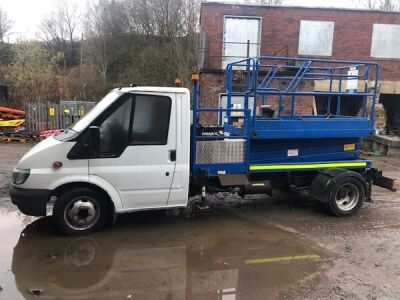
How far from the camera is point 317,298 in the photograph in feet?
13.6

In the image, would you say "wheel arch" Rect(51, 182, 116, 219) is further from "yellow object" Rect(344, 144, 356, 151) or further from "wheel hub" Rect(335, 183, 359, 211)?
"yellow object" Rect(344, 144, 356, 151)

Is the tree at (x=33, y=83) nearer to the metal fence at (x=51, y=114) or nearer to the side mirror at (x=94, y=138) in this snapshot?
the metal fence at (x=51, y=114)

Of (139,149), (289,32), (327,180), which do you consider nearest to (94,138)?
(139,149)

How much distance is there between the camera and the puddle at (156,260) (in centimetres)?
430

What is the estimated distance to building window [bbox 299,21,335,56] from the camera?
1758 centimetres

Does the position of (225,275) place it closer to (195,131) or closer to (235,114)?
(195,131)

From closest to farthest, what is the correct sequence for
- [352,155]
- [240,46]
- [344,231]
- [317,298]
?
[317,298] → [344,231] → [352,155] → [240,46]

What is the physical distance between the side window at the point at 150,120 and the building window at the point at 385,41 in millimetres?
15453

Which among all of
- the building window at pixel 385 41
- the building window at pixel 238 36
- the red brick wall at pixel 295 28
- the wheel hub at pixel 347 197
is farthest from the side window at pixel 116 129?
the building window at pixel 385 41

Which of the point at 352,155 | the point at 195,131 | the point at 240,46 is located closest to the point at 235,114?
the point at 195,131

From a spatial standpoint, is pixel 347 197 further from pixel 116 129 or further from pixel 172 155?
pixel 116 129

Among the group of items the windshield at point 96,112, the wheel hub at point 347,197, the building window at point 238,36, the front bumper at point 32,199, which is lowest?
the wheel hub at point 347,197

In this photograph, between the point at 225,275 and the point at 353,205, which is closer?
the point at 225,275

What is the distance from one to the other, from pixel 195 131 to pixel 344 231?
9.40ft
